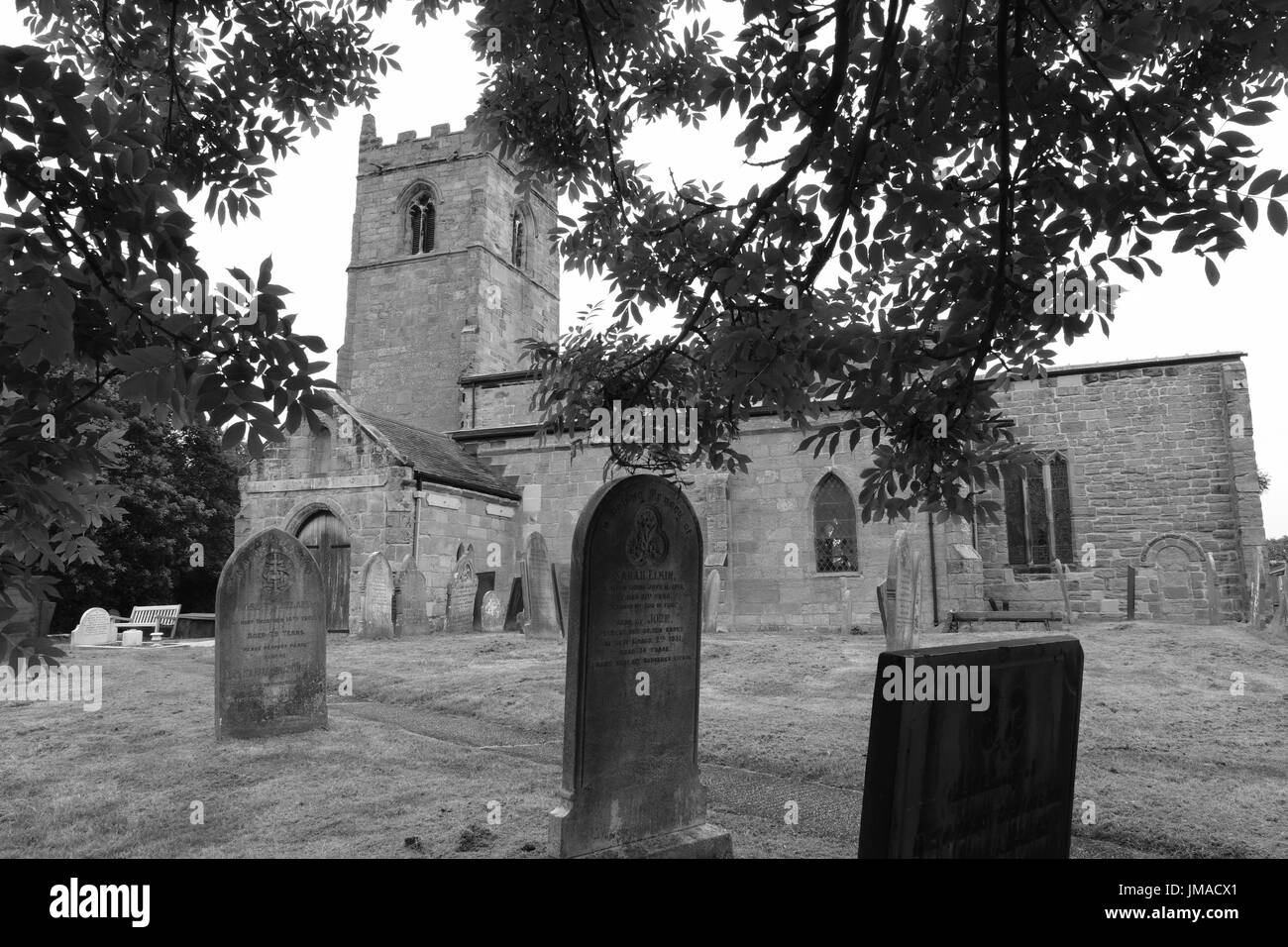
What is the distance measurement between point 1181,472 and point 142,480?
1232 inches

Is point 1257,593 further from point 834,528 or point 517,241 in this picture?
point 517,241

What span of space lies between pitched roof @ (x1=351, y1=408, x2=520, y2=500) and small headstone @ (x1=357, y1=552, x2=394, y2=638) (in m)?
2.72

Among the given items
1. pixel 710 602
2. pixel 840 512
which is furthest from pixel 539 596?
pixel 840 512

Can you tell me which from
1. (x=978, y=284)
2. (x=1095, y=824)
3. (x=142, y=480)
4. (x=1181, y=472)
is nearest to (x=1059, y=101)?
(x=978, y=284)

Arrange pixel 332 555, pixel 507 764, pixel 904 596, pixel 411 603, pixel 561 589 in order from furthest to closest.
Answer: pixel 332 555
pixel 411 603
pixel 561 589
pixel 904 596
pixel 507 764

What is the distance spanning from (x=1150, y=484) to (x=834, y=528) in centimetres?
773

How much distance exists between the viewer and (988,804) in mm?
3594

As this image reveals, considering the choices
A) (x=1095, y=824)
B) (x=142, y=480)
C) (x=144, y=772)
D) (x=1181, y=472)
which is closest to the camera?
(x=1095, y=824)

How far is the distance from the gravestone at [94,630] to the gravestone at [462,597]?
820 cm

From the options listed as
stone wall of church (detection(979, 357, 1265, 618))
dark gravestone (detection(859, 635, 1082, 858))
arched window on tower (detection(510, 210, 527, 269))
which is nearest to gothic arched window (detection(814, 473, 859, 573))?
stone wall of church (detection(979, 357, 1265, 618))

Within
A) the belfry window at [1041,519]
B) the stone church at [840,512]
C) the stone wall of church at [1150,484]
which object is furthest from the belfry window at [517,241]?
the belfry window at [1041,519]

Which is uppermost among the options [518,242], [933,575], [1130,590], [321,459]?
[518,242]

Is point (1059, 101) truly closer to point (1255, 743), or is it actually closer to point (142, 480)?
point (1255, 743)

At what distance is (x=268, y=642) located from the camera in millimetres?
7984
